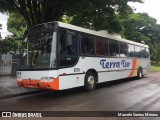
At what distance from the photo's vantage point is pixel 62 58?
10.3 m

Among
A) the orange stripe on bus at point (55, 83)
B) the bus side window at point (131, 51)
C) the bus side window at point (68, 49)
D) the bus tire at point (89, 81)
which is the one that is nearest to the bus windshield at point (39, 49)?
the bus side window at point (68, 49)

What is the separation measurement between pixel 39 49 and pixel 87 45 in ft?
9.37

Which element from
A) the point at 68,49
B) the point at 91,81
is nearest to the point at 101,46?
the point at 91,81

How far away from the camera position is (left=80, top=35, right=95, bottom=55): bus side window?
12.1 meters

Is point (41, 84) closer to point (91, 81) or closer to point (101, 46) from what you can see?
point (91, 81)

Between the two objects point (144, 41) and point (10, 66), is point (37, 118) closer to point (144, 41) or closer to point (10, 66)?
point (10, 66)

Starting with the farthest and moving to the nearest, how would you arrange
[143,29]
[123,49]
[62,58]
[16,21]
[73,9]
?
[143,29]
[16,21]
[123,49]
[73,9]
[62,58]

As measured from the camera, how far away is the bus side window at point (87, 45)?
39.5 ft

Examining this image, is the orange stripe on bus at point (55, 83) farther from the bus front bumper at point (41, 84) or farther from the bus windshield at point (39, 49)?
the bus windshield at point (39, 49)

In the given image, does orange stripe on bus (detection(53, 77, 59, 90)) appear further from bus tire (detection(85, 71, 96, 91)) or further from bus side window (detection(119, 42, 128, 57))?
bus side window (detection(119, 42, 128, 57))

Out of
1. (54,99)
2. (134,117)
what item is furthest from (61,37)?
(134,117)

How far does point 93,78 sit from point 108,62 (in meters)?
1.99

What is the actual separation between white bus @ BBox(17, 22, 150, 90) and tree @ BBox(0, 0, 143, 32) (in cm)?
121

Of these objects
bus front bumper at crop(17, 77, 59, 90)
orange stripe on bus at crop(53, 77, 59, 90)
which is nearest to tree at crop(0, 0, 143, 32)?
orange stripe on bus at crop(53, 77, 59, 90)
